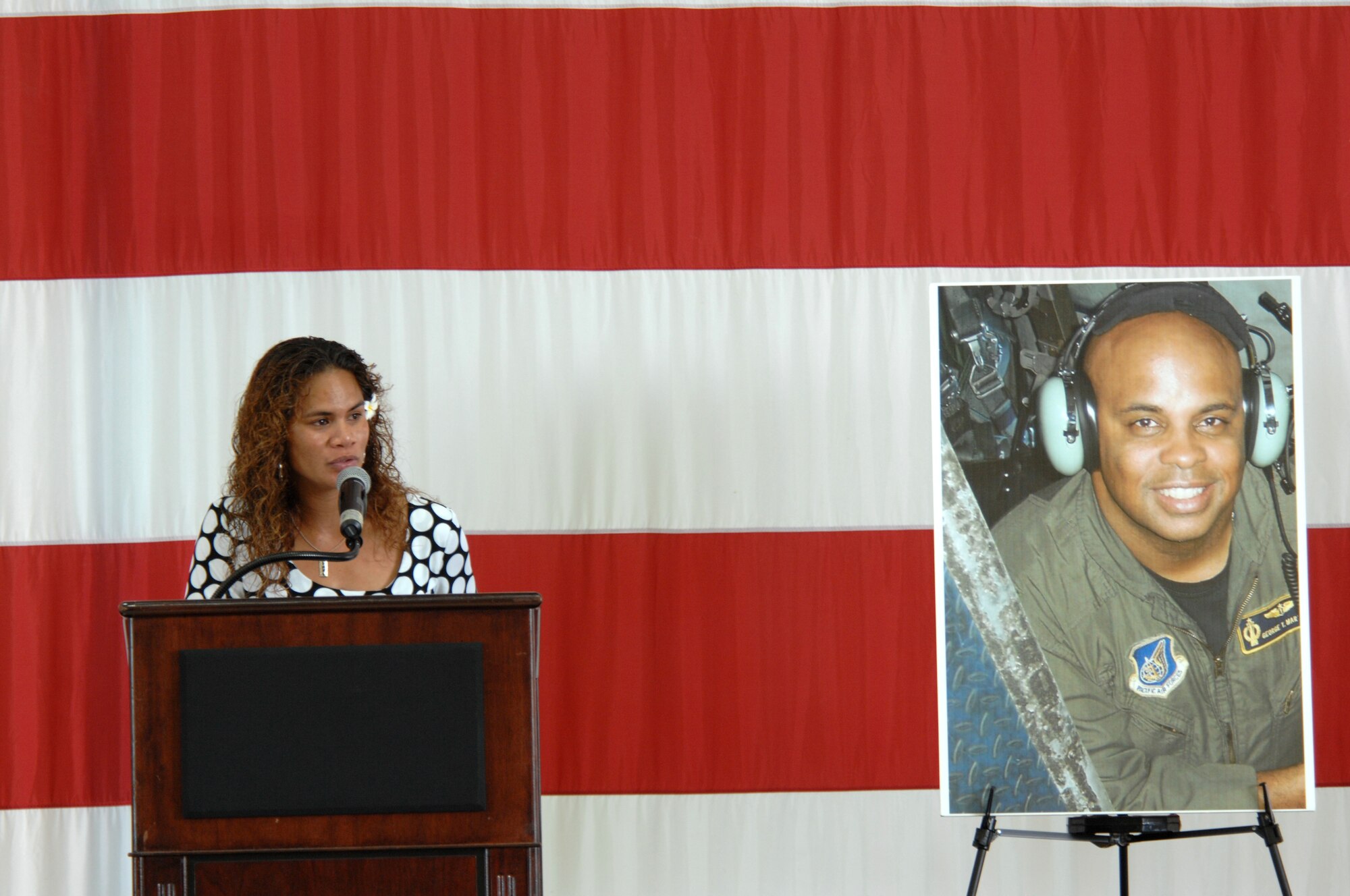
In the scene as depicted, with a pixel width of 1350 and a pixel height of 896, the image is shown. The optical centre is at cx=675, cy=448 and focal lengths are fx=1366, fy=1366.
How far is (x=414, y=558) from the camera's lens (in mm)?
2141

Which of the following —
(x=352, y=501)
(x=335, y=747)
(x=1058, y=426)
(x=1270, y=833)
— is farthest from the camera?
(x=1058, y=426)

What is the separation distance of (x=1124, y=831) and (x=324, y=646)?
144cm

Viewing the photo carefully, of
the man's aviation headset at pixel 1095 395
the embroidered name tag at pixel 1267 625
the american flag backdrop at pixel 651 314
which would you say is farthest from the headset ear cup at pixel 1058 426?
the american flag backdrop at pixel 651 314

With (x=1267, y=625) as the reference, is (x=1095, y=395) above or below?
above

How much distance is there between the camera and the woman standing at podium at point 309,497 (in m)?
2.15

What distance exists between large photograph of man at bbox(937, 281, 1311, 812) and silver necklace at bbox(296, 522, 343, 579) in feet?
3.42

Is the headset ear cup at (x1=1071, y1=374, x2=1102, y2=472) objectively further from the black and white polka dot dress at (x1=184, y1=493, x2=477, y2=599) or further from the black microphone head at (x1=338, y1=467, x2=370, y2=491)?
the black microphone head at (x1=338, y1=467, x2=370, y2=491)

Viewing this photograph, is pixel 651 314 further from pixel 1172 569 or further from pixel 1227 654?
pixel 1227 654

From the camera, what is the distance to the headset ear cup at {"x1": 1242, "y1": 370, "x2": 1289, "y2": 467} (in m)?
2.31

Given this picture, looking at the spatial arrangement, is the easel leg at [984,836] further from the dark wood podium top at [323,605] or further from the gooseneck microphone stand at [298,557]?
the gooseneck microphone stand at [298,557]

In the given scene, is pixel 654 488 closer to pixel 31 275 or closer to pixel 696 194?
pixel 696 194

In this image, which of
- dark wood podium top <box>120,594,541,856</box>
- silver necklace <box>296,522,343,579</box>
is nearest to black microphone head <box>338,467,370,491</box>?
dark wood podium top <box>120,594,541,856</box>

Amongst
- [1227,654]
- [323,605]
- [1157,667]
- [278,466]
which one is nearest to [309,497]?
[278,466]

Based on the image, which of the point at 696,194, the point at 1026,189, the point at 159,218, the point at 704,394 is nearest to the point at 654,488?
the point at 704,394
